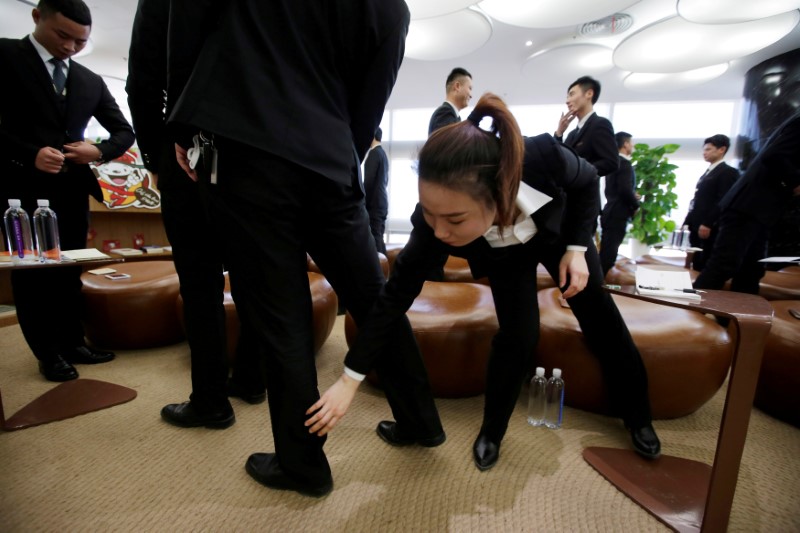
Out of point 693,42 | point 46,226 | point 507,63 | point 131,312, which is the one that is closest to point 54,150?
point 46,226

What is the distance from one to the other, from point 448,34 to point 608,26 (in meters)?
2.33

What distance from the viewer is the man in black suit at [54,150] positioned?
1406mm

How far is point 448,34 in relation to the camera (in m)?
3.03

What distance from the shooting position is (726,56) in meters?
3.12

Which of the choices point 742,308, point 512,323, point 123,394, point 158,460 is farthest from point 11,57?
point 742,308

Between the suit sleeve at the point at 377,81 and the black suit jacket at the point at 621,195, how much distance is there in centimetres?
318

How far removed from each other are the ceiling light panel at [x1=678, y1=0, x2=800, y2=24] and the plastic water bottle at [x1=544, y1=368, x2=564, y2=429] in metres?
2.67

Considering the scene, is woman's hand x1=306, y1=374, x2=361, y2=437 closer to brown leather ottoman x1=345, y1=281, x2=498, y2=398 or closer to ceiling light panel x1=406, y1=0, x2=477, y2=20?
brown leather ottoman x1=345, y1=281, x2=498, y2=398

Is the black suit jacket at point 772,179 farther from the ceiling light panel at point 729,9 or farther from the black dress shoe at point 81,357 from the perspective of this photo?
the black dress shoe at point 81,357

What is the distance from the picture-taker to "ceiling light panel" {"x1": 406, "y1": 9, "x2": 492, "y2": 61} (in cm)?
289

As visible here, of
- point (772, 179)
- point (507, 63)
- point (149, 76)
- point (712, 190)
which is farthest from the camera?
point (507, 63)

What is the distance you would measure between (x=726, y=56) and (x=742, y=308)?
380 cm

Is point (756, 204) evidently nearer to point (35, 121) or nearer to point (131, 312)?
point (131, 312)

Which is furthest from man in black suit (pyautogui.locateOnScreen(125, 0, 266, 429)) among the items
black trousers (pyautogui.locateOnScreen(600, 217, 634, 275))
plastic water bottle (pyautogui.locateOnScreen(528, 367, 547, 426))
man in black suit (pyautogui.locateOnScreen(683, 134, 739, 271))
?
man in black suit (pyautogui.locateOnScreen(683, 134, 739, 271))
